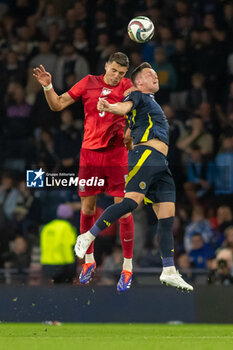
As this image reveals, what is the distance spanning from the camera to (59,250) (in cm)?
1278

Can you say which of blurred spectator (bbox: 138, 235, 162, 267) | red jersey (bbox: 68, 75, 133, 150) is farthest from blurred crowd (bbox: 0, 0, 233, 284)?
red jersey (bbox: 68, 75, 133, 150)

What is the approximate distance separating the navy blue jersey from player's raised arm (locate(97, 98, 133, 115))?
19 cm

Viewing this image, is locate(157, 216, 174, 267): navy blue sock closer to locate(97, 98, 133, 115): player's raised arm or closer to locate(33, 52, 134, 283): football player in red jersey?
locate(33, 52, 134, 283): football player in red jersey

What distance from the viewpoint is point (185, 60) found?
1528 cm

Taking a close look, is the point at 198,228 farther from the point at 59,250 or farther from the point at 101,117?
the point at 101,117

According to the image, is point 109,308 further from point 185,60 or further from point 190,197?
point 185,60

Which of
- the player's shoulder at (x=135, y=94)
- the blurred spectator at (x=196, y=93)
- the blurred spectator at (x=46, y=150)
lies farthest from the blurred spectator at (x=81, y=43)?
the player's shoulder at (x=135, y=94)

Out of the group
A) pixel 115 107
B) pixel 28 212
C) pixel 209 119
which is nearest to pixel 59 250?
pixel 28 212

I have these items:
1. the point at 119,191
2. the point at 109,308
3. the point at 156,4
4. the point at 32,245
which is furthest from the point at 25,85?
the point at 119,191

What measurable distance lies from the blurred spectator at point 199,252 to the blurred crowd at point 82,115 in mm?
16

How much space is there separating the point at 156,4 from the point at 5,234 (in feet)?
17.2

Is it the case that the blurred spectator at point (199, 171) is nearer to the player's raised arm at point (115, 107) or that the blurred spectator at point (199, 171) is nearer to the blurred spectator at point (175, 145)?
the blurred spectator at point (175, 145)

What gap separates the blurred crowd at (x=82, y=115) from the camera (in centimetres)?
1335
